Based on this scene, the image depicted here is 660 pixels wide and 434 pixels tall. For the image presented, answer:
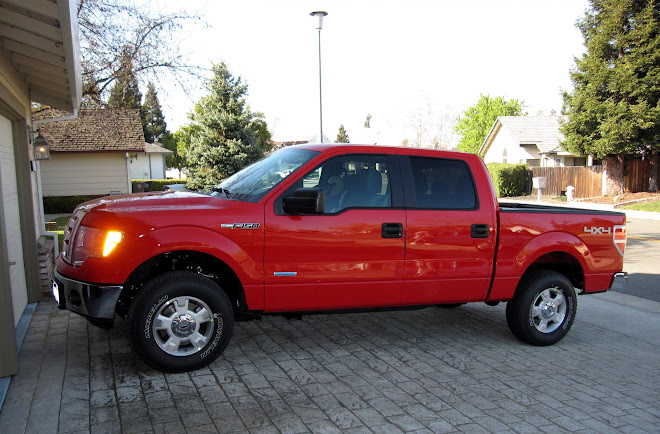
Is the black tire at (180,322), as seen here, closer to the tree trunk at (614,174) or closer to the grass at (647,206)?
the grass at (647,206)

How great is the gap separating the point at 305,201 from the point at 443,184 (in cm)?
169

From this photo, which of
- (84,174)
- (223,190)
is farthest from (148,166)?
(223,190)

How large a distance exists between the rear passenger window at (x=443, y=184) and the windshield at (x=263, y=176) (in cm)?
113

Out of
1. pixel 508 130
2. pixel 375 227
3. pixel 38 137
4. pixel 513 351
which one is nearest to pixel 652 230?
pixel 513 351

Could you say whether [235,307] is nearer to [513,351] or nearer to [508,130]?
[513,351]

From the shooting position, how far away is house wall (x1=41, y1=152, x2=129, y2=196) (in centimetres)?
2294

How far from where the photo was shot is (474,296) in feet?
18.3

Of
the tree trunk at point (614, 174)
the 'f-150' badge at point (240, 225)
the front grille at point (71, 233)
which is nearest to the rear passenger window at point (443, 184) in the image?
the 'f-150' badge at point (240, 225)

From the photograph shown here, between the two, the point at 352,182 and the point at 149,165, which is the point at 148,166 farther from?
the point at 352,182

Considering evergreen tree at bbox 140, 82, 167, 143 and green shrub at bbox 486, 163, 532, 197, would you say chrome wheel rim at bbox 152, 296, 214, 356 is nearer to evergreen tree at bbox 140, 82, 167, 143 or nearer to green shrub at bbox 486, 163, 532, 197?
green shrub at bbox 486, 163, 532, 197

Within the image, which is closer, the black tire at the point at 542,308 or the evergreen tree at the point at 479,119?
the black tire at the point at 542,308

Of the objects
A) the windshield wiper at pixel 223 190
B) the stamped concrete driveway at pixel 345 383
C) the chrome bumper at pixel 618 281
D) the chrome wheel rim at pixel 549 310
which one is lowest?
the stamped concrete driveway at pixel 345 383

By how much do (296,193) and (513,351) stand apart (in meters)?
2.96

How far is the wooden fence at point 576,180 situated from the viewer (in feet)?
103
